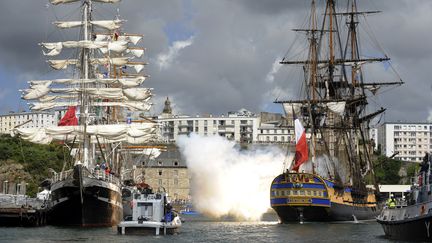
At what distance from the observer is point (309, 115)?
113 metres

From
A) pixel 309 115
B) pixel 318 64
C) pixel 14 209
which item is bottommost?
pixel 14 209

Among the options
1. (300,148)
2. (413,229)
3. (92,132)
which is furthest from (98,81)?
(413,229)

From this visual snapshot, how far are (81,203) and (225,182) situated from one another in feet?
131

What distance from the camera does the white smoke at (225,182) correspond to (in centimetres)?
12212

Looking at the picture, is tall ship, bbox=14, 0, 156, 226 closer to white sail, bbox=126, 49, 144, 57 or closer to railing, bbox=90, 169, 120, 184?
railing, bbox=90, 169, 120, 184

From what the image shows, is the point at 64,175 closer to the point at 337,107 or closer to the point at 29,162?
the point at 337,107

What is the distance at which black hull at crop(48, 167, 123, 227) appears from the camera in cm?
8488

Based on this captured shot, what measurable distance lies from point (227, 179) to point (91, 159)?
29363 millimetres

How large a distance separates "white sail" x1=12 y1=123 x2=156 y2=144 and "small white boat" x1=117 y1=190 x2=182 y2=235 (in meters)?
21.6

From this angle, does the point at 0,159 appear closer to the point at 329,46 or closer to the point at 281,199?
the point at 329,46

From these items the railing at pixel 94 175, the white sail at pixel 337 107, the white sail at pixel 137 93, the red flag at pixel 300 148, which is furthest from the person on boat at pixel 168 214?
the white sail at pixel 337 107

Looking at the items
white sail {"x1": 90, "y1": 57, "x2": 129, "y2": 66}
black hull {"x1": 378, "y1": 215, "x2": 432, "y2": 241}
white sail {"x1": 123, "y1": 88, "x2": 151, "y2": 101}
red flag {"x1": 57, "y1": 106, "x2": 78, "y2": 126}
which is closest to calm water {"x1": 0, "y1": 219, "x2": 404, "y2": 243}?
black hull {"x1": 378, "y1": 215, "x2": 432, "y2": 241}

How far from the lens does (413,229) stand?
58219 millimetres

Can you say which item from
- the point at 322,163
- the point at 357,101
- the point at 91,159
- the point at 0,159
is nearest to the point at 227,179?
the point at 322,163
